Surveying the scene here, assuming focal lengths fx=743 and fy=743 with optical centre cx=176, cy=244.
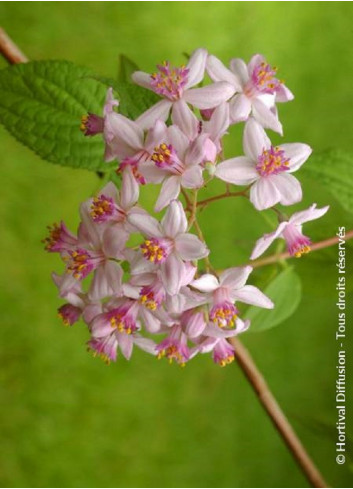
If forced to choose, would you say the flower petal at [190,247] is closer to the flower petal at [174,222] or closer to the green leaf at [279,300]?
the flower petal at [174,222]

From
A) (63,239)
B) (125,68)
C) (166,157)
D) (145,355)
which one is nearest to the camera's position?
(166,157)

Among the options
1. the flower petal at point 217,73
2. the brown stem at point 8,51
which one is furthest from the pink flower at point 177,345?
the brown stem at point 8,51

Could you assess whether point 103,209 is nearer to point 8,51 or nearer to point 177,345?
point 177,345

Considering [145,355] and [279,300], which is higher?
[145,355]

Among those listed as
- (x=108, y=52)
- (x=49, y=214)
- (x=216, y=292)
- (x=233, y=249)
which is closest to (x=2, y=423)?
(x=49, y=214)

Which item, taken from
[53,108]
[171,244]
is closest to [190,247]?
[171,244]

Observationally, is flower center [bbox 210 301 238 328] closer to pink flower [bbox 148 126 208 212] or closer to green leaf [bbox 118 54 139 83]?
pink flower [bbox 148 126 208 212]

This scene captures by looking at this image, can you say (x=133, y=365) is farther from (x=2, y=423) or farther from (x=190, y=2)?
(x=190, y=2)
